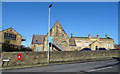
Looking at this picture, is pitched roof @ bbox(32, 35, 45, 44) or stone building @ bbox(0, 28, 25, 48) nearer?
stone building @ bbox(0, 28, 25, 48)

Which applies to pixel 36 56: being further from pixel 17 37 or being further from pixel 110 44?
pixel 110 44

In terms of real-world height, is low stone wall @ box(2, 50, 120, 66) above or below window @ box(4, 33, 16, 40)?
below

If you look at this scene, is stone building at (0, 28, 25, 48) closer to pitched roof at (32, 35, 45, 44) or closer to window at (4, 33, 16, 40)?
window at (4, 33, 16, 40)

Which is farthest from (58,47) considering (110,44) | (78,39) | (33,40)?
(110,44)

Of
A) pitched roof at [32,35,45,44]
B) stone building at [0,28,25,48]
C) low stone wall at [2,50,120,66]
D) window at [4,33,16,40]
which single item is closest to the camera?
low stone wall at [2,50,120,66]

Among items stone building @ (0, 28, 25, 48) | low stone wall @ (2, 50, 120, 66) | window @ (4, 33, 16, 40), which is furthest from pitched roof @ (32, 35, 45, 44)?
low stone wall @ (2, 50, 120, 66)

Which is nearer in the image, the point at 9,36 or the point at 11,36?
the point at 9,36

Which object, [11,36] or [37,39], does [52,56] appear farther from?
[37,39]

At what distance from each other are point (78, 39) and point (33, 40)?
19.8m

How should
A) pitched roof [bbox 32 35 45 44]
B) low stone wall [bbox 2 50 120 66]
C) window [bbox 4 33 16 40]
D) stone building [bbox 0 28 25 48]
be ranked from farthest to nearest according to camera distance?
1. pitched roof [bbox 32 35 45 44]
2. window [bbox 4 33 16 40]
3. stone building [bbox 0 28 25 48]
4. low stone wall [bbox 2 50 120 66]

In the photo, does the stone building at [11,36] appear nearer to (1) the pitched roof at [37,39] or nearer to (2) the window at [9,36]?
(2) the window at [9,36]

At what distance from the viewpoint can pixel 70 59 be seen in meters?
24.8

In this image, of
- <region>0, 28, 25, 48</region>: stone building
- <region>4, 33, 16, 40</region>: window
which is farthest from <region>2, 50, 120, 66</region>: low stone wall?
<region>4, 33, 16, 40</region>: window

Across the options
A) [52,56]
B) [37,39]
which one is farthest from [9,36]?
[52,56]
